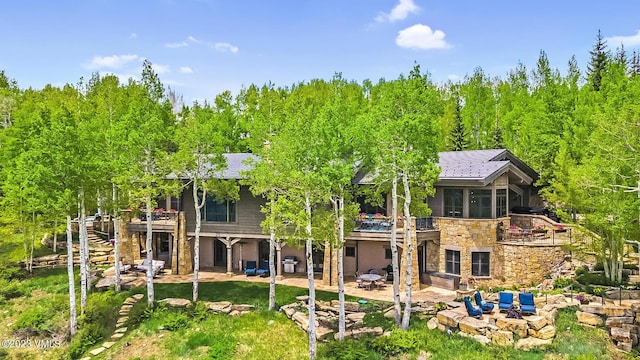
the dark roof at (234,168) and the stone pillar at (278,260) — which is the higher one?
the dark roof at (234,168)

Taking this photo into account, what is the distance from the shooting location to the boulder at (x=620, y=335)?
47.5 ft

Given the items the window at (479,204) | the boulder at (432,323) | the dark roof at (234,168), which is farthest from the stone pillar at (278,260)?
the window at (479,204)

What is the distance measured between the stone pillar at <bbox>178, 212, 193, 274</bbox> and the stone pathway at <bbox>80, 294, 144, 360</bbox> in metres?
4.36

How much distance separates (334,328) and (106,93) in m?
21.6

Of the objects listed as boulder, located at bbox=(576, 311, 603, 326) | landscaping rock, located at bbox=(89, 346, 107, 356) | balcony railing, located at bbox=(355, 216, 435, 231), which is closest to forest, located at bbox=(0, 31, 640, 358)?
boulder, located at bbox=(576, 311, 603, 326)

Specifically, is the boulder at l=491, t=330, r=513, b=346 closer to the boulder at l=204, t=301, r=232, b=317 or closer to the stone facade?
the stone facade

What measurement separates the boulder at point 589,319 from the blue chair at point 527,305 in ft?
5.20

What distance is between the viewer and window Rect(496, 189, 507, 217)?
2250 centimetres

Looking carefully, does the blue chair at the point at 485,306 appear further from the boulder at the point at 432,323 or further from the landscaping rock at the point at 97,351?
the landscaping rock at the point at 97,351

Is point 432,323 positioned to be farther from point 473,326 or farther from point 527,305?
point 527,305

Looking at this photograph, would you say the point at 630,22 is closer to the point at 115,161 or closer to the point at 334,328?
the point at 334,328

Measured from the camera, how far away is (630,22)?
1081 inches

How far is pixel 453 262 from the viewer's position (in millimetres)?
22297

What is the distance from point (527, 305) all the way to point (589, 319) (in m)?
2.14
